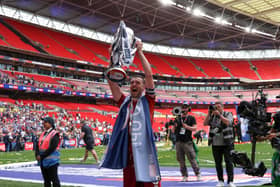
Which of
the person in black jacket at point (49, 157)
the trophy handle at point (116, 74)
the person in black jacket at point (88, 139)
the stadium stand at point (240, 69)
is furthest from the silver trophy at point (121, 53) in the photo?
the stadium stand at point (240, 69)

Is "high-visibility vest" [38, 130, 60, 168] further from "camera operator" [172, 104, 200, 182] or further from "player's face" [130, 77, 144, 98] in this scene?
"camera operator" [172, 104, 200, 182]

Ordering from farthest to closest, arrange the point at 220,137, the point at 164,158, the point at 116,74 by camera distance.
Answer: the point at 164,158, the point at 220,137, the point at 116,74

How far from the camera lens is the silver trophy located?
3479 mm

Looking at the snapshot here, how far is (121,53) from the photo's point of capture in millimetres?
3584

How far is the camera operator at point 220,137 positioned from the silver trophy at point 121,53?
346 centimetres

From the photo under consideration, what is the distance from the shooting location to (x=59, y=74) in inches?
1770

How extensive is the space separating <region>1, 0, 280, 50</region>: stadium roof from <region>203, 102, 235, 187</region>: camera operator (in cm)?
3053

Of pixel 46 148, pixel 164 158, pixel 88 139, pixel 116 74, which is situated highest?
pixel 116 74

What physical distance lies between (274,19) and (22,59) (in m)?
35.3

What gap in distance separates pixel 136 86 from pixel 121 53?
0.42m

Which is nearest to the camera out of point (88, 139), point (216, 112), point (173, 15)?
point (216, 112)

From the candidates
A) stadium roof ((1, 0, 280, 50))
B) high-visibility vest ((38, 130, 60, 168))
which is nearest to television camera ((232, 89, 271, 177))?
high-visibility vest ((38, 130, 60, 168))

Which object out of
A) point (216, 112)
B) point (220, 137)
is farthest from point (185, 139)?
point (216, 112)

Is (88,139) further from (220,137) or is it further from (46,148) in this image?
(220,137)
